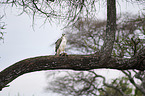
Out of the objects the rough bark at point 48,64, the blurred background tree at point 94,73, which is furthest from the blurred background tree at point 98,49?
the rough bark at point 48,64

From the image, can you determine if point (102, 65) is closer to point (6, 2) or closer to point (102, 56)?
point (102, 56)

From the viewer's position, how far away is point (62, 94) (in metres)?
11.1

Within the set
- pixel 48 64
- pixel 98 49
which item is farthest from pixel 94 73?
pixel 48 64

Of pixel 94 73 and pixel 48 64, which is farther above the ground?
pixel 48 64

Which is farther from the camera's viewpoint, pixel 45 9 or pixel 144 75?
pixel 144 75

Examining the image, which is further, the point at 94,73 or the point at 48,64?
A: the point at 94,73

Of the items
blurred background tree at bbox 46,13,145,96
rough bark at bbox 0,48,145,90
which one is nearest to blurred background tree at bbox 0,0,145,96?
blurred background tree at bbox 46,13,145,96

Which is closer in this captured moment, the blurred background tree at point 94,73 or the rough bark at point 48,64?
the rough bark at point 48,64

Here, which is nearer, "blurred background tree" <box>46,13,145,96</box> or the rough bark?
the rough bark

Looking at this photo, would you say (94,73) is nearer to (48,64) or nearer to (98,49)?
(98,49)

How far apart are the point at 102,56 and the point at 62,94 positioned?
28.7 feet

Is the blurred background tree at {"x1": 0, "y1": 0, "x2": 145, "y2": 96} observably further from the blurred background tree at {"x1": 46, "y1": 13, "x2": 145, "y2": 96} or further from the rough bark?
the rough bark

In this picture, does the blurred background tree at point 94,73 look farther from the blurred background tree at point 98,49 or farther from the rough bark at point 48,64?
the rough bark at point 48,64

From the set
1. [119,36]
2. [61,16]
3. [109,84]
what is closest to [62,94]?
[109,84]
